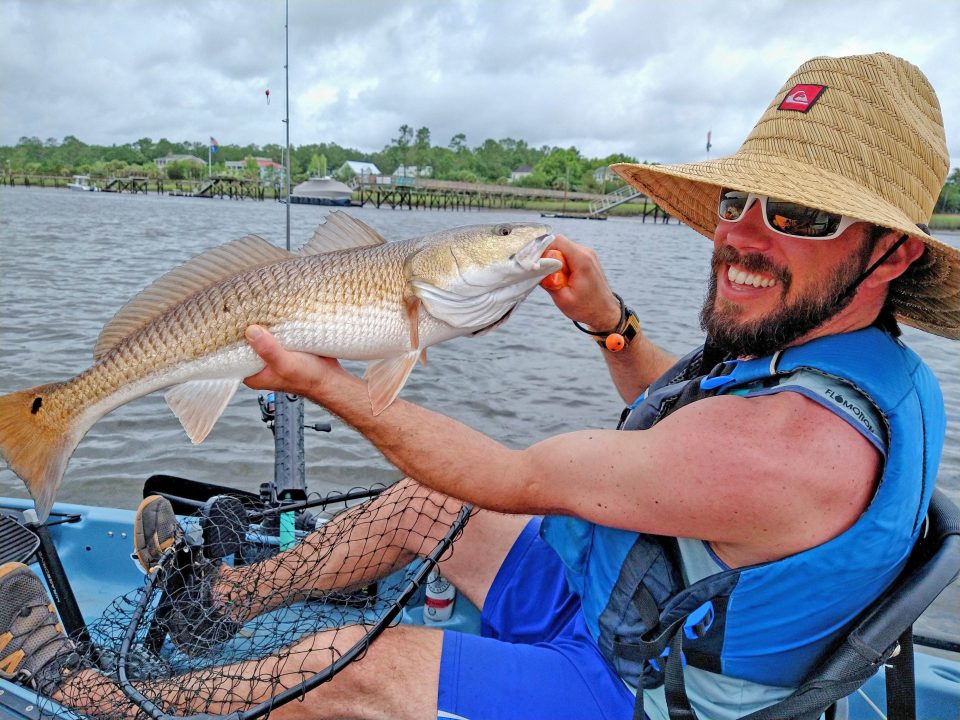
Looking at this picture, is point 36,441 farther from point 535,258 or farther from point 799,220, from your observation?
point 799,220

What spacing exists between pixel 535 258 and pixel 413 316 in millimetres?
488

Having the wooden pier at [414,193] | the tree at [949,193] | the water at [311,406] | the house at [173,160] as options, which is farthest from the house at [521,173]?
the water at [311,406]

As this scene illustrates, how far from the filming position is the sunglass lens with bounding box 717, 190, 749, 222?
2.29 metres

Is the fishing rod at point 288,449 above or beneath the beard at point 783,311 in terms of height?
beneath

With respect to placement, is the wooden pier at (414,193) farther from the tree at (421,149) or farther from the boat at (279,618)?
the boat at (279,618)

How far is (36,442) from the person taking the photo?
7.98ft

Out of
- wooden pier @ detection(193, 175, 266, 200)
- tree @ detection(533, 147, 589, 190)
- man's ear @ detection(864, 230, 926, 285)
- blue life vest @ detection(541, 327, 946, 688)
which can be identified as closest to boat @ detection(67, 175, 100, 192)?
wooden pier @ detection(193, 175, 266, 200)

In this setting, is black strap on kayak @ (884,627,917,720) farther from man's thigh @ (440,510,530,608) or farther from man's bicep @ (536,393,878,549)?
man's thigh @ (440,510,530,608)

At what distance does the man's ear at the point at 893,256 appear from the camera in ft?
6.82

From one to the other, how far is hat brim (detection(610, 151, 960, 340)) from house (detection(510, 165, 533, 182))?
126097 millimetres

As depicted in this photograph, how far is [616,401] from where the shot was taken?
866 centimetres

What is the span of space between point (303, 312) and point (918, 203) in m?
2.01

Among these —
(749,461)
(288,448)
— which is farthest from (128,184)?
(749,461)

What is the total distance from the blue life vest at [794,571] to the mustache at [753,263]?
24 centimetres
